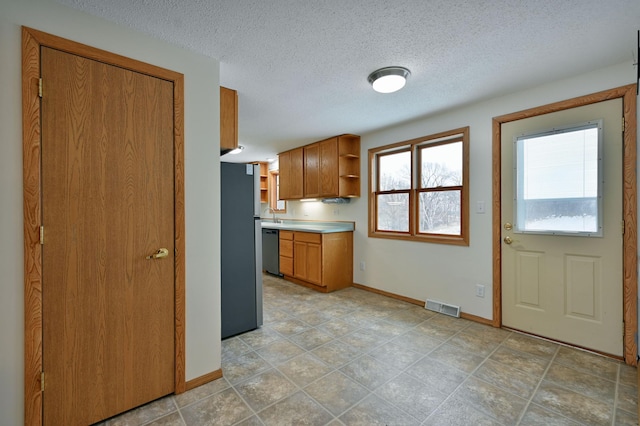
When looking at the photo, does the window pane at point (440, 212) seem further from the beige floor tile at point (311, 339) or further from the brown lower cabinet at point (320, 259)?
the beige floor tile at point (311, 339)

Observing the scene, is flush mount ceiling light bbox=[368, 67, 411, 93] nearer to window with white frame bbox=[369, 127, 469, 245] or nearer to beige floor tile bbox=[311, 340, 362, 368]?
window with white frame bbox=[369, 127, 469, 245]

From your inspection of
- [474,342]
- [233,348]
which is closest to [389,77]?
[474,342]

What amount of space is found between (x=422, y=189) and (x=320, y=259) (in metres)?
1.69

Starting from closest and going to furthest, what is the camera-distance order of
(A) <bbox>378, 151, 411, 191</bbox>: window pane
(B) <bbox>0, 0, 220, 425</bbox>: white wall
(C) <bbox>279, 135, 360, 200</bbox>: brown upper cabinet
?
(B) <bbox>0, 0, 220, 425</bbox>: white wall → (A) <bbox>378, 151, 411, 191</bbox>: window pane → (C) <bbox>279, 135, 360, 200</bbox>: brown upper cabinet

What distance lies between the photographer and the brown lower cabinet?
4.07 m

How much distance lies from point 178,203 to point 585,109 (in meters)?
3.27

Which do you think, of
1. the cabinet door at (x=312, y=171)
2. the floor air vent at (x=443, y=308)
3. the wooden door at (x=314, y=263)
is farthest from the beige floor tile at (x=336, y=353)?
the cabinet door at (x=312, y=171)

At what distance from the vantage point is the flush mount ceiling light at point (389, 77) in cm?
220

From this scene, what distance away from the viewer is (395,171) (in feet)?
12.9

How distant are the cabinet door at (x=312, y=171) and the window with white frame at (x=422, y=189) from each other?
91 centimetres

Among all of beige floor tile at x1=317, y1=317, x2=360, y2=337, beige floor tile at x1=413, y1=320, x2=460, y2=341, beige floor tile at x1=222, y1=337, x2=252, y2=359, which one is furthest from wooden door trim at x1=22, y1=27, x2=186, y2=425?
beige floor tile at x1=413, y1=320, x2=460, y2=341

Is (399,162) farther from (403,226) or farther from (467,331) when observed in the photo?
(467,331)

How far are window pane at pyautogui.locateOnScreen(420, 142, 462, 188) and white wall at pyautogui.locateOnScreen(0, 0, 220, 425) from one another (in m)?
2.60

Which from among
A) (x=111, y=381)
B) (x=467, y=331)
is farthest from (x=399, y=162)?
(x=111, y=381)
